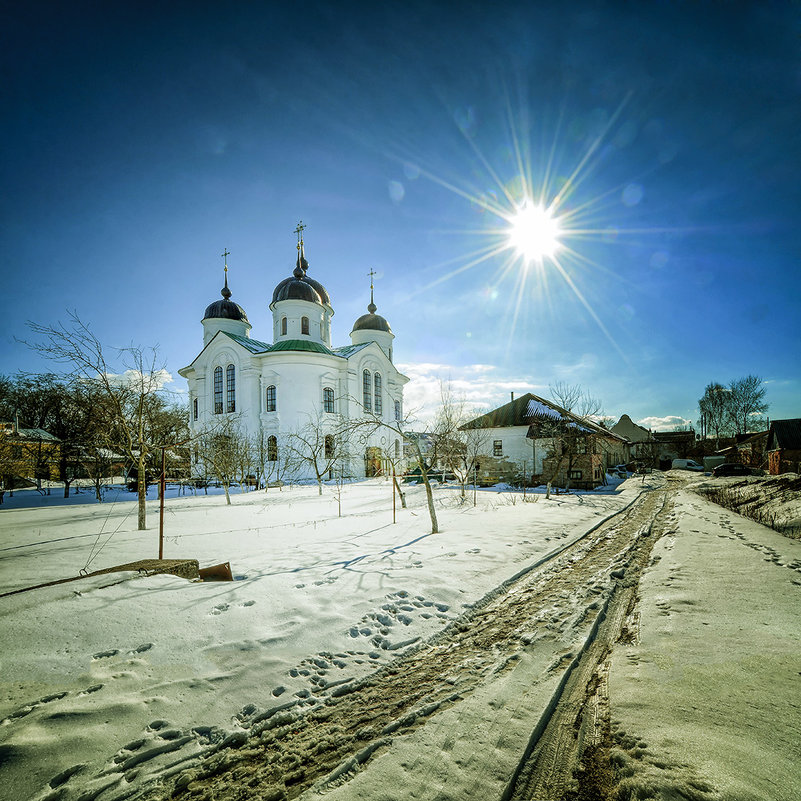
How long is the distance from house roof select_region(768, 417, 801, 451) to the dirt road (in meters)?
33.5

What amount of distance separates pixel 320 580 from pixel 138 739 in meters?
3.26

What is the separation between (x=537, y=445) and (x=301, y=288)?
25.9 meters

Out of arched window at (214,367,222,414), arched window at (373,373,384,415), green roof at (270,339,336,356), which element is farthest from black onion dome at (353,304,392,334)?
arched window at (214,367,222,414)

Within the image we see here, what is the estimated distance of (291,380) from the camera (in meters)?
32.5

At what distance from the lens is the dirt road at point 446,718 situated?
228 cm

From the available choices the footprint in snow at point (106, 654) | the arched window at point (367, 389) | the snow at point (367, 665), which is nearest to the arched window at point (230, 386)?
the arched window at point (367, 389)

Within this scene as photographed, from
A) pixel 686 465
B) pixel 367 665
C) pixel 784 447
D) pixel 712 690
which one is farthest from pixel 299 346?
pixel 686 465

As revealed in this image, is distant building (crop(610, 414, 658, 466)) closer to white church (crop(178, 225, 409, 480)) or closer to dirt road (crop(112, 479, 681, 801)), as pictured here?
white church (crop(178, 225, 409, 480))

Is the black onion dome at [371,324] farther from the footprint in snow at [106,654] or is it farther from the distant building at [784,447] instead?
the footprint in snow at [106,654]

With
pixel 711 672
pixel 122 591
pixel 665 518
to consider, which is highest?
pixel 122 591

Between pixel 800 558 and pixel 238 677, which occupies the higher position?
pixel 238 677

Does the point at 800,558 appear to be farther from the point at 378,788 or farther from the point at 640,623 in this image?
the point at 378,788

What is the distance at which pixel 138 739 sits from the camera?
257 cm

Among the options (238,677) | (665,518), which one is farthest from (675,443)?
(238,677)
